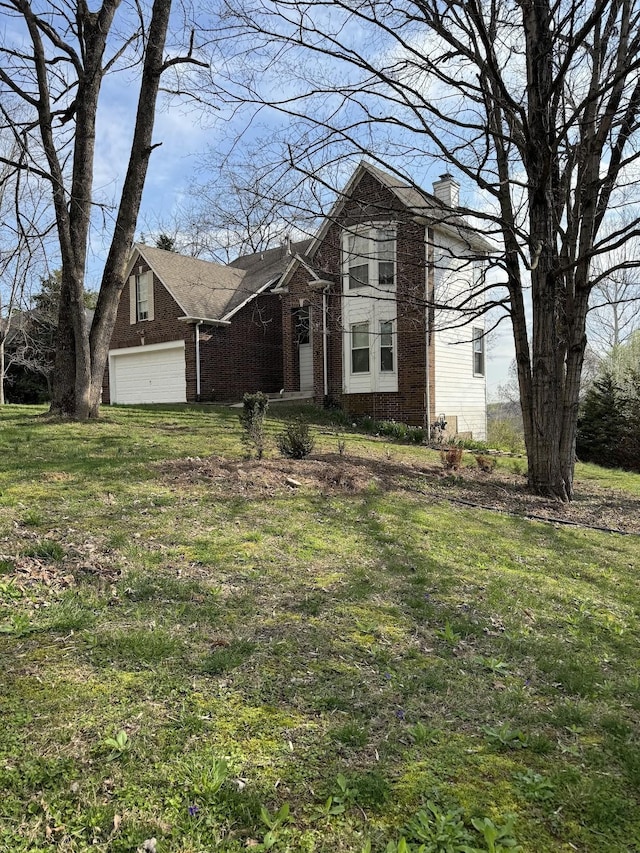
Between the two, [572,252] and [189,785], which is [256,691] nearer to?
[189,785]

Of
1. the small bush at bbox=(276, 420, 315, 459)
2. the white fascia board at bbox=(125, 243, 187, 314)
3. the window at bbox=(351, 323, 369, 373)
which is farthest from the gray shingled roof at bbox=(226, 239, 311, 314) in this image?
the small bush at bbox=(276, 420, 315, 459)

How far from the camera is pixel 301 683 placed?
2.77 meters

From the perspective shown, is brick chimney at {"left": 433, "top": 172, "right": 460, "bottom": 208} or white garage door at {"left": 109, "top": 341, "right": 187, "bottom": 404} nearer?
brick chimney at {"left": 433, "top": 172, "right": 460, "bottom": 208}

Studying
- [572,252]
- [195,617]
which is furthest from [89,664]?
[572,252]

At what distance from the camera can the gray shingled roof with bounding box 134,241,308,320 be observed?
18.7 metres

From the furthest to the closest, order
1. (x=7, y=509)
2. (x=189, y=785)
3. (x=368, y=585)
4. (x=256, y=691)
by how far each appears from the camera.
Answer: (x=7, y=509) → (x=368, y=585) → (x=256, y=691) → (x=189, y=785)

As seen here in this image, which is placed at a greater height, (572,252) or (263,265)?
(263,265)

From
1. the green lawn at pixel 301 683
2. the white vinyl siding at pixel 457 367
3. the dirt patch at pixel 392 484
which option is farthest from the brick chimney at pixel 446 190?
the green lawn at pixel 301 683

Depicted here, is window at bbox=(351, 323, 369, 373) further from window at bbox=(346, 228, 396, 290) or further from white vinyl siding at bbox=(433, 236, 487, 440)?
white vinyl siding at bbox=(433, 236, 487, 440)

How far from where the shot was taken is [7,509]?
5020mm

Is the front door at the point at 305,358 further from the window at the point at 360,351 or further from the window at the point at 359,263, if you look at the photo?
the window at the point at 359,263

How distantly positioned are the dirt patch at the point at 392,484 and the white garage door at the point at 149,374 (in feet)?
37.3

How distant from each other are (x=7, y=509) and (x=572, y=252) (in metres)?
8.50

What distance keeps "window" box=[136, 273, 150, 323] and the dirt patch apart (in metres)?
13.7
